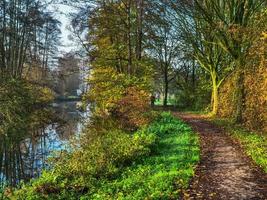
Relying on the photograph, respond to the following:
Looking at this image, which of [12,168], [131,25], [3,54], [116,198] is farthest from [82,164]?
[3,54]

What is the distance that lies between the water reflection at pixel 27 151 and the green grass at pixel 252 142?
6908 mm

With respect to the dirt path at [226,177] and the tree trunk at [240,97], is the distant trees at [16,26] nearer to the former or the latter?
the tree trunk at [240,97]

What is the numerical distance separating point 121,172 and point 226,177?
9.68 ft

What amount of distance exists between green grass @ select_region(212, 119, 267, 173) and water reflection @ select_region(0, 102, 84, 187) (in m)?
6.91

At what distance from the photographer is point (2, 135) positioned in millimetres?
21250

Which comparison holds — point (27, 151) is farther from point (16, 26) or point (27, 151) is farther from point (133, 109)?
point (16, 26)

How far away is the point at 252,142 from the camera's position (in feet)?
47.0

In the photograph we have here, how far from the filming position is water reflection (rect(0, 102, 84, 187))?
538 inches

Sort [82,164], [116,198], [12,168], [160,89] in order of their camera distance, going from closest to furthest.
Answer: [116,198] → [82,164] → [12,168] → [160,89]

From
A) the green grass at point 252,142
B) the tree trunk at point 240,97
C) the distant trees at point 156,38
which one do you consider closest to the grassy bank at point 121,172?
the green grass at point 252,142

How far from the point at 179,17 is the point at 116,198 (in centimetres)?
2150

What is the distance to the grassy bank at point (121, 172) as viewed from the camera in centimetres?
904

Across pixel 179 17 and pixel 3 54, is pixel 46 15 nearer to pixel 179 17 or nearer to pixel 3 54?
pixel 3 54

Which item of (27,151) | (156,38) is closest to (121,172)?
(27,151)
